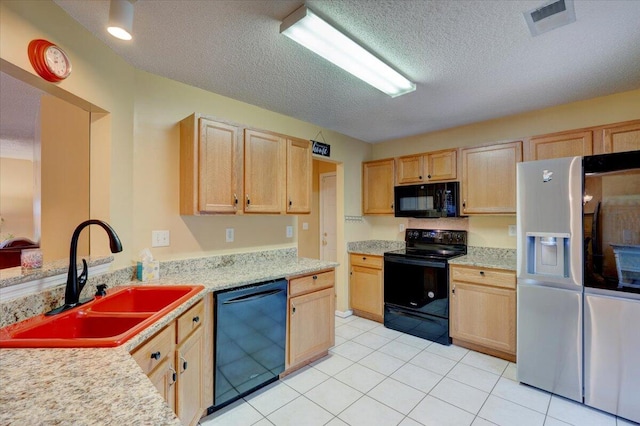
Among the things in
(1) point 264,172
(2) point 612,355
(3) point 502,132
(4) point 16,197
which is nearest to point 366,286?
(1) point 264,172

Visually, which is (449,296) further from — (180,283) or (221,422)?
(180,283)

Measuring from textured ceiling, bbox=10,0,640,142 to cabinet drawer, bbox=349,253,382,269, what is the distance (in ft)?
5.81

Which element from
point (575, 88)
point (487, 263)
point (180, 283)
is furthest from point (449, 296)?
point (180, 283)

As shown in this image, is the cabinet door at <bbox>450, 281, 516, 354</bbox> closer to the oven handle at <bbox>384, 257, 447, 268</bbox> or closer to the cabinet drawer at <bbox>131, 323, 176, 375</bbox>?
the oven handle at <bbox>384, 257, 447, 268</bbox>

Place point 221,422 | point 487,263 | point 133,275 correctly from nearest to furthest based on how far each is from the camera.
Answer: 1. point 221,422
2. point 133,275
3. point 487,263

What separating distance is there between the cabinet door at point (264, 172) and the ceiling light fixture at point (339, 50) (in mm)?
941

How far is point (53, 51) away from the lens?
1.42 metres

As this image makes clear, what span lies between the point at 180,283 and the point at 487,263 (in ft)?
8.88

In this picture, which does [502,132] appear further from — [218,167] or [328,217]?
[218,167]

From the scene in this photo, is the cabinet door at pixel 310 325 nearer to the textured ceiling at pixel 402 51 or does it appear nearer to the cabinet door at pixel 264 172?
the cabinet door at pixel 264 172

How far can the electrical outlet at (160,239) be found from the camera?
2.18 meters

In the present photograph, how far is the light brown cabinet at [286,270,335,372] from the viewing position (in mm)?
2367

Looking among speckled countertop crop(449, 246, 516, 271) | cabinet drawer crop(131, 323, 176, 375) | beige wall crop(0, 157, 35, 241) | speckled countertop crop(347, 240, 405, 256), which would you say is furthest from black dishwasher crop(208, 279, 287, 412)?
beige wall crop(0, 157, 35, 241)

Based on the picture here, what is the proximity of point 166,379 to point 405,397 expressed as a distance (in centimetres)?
166
